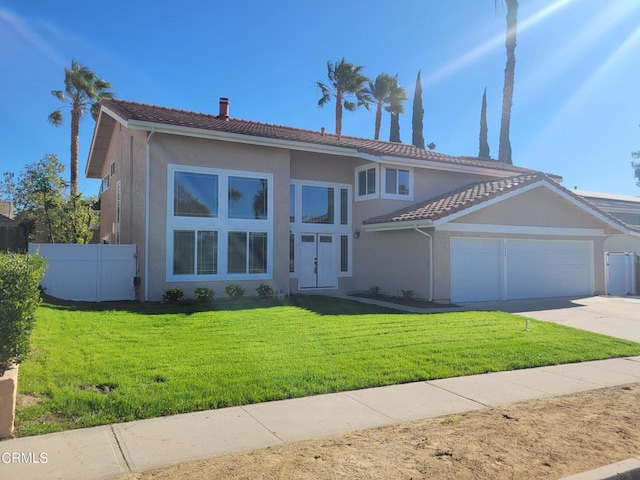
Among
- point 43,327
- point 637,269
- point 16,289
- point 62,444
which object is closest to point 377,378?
point 62,444

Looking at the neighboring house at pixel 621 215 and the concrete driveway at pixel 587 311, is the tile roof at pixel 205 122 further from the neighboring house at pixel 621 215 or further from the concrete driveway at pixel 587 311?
the neighboring house at pixel 621 215

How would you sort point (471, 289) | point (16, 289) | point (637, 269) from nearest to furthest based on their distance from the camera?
point (16, 289) → point (471, 289) → point (637, 269)

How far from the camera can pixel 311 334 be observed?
9.55m

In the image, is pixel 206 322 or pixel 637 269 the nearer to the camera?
pixel 206 322

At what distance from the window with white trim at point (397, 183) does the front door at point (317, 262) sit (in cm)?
269

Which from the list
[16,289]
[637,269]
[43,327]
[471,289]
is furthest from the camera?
[637,269]

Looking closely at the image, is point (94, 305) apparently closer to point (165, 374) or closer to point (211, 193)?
point (211, 193)

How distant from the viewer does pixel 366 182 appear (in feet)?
59.3

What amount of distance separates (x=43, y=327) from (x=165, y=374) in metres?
3.76

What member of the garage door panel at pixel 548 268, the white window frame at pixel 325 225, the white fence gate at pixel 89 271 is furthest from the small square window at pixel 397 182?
the white fence gate at pixel 89 271

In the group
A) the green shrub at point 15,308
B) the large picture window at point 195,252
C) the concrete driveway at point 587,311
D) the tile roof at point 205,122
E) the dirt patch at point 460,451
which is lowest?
the dirt patch at point 460,451

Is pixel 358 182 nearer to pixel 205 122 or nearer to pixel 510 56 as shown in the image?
pixel 205 122

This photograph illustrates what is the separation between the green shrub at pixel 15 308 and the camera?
206 inches

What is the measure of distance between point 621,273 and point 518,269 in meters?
6.63
